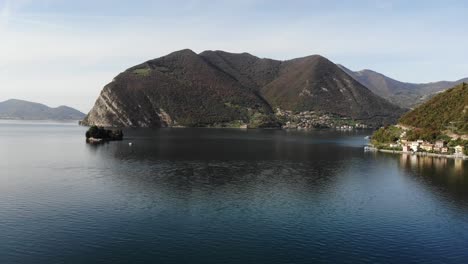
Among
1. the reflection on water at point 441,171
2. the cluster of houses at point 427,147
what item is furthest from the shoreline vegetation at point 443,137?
the reflection on water at point 441,171

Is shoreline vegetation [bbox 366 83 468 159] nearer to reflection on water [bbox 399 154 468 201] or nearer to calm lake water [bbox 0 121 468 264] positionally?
reflection on water [bbox 399 154 468 201]

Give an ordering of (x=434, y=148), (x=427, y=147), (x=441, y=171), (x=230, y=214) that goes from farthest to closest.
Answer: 1. (x=427, y=147)
2. (x=434, y=148)
3. (x=441, y=171)
4. (x=230, y=214)

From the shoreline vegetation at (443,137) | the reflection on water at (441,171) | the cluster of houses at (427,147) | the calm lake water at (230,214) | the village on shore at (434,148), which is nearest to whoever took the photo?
the calm lake water at (230,214)

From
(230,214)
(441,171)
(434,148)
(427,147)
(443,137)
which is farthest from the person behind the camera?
(443,137)

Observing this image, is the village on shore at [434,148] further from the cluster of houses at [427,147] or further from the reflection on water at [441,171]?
the reflection on water at [441,171]

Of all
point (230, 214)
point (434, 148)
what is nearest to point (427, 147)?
point (434, 148)

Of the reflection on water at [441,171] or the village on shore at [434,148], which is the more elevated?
the village on shore at [434,148]

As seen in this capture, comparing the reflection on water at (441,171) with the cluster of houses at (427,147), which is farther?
the cluster of houses at (427,147)

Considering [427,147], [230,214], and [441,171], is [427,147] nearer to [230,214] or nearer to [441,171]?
[441,171]
